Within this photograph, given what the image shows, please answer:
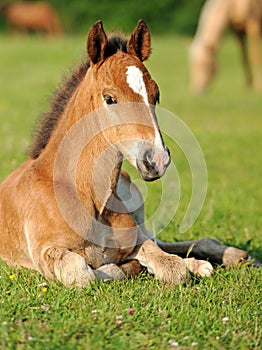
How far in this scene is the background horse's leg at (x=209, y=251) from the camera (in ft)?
19.0

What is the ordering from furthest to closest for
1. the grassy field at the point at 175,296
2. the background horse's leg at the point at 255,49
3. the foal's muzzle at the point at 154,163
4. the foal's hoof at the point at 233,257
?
the background horse's leg at the point at 255,49, the foal's hoof at the point at 233,257, the foal's muzzle at the point at 154,163, the grassy field at the point at 175,296

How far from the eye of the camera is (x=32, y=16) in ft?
132

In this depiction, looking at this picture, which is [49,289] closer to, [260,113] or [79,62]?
[79,62]

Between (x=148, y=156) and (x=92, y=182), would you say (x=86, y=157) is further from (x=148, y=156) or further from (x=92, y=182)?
(x=148, y=156)

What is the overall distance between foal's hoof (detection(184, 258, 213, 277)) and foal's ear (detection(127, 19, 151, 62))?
1352 mm

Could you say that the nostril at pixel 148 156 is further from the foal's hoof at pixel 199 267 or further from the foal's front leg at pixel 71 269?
the foal's hoof at pixel 199 267

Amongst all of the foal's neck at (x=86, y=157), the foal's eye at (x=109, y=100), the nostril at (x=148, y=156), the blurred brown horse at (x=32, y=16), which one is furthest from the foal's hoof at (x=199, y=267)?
the blurred brown horse at (x=32, y=16)

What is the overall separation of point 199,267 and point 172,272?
34 centimetres

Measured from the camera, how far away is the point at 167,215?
7406 mm

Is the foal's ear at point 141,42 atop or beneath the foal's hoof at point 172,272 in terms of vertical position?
atop

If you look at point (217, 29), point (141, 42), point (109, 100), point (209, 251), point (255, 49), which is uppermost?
point (141, 42)

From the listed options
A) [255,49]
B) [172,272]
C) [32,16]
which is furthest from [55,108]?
[32,16]

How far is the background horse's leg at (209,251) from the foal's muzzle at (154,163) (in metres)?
1.16

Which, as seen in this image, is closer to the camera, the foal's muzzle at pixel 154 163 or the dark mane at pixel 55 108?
the foal's muzzle at pixel 154 163
